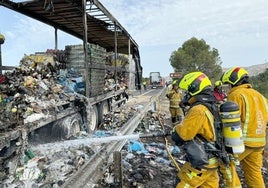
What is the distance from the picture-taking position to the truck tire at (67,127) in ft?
20.9

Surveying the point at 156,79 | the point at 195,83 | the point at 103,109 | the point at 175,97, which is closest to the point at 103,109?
the point at 103,109

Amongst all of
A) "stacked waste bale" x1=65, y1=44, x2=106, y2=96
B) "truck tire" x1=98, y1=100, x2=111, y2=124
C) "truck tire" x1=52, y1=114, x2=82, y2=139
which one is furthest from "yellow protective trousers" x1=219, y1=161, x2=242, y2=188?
"truck tire" x1=98, y1=100, x2=111, y2=124

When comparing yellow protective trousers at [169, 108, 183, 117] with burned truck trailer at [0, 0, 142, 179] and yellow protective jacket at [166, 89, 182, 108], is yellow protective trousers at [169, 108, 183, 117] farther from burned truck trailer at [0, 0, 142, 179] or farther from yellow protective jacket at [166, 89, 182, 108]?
burned truck trailer at [0, 0, 142, 179]

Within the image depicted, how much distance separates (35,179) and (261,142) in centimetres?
320

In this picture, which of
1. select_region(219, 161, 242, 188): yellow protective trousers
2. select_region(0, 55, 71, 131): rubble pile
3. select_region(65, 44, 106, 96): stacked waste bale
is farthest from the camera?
select_region(65, 44, 106, 96): stacked waste bale

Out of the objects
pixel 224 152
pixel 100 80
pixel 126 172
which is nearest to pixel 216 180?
pixel 224 152

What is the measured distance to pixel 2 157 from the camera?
13.6ft

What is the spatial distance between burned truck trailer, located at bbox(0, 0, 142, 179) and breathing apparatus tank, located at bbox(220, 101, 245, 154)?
2.79 metres

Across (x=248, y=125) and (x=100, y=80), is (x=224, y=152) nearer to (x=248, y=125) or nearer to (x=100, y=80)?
(x=248, y=125)

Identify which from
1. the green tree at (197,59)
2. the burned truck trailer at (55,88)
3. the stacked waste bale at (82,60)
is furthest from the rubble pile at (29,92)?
the green tree at (197,59)

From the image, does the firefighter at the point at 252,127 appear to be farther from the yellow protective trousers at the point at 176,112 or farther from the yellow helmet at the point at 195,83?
the yellow protective trousers at the point at 176,112

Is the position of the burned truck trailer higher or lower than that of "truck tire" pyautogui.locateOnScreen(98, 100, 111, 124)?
higher

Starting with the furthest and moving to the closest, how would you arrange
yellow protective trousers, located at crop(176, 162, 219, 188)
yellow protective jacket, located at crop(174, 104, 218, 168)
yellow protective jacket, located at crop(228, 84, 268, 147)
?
yellow protective jacket, located at crop(228, 84, 268, 147) → yellow protective trousers, located at crop(176, 162, 219, 188) → yellow protective jacket, located at crop(174, 104, 218, 168)

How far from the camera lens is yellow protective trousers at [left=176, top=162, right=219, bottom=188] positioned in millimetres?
3255
